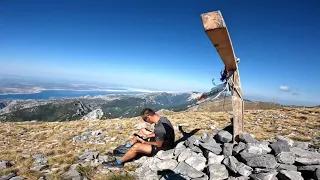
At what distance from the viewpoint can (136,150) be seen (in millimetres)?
9711

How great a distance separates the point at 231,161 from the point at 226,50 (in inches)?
147

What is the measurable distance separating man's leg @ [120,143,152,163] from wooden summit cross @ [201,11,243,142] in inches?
145

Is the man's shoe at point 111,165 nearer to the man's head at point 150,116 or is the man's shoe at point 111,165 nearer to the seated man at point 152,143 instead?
the seated man at point 152,143

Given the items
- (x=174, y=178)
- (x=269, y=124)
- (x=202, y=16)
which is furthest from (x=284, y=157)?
(x=269, y=124)

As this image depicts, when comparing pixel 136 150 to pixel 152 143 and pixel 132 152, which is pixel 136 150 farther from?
A: pixel 152 143

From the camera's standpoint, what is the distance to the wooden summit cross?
440 centimetres

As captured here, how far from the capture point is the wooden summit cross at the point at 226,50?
4402mm

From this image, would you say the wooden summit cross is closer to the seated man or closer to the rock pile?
the rock pile

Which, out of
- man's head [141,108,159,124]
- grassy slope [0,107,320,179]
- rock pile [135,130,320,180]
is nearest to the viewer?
rock pile [135,130,320,180]

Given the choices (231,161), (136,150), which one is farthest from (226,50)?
(136,150)

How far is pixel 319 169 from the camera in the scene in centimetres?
582

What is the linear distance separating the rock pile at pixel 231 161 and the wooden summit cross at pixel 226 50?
67 cm

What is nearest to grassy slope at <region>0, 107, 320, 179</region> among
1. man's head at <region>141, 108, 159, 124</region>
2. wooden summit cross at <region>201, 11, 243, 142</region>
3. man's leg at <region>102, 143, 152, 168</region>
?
man's leg at <region>102, 143, 152, 168</region>

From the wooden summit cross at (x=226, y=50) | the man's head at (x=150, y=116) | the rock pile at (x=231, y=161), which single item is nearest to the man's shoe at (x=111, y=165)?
the rock pile at (x=231, y=161)
